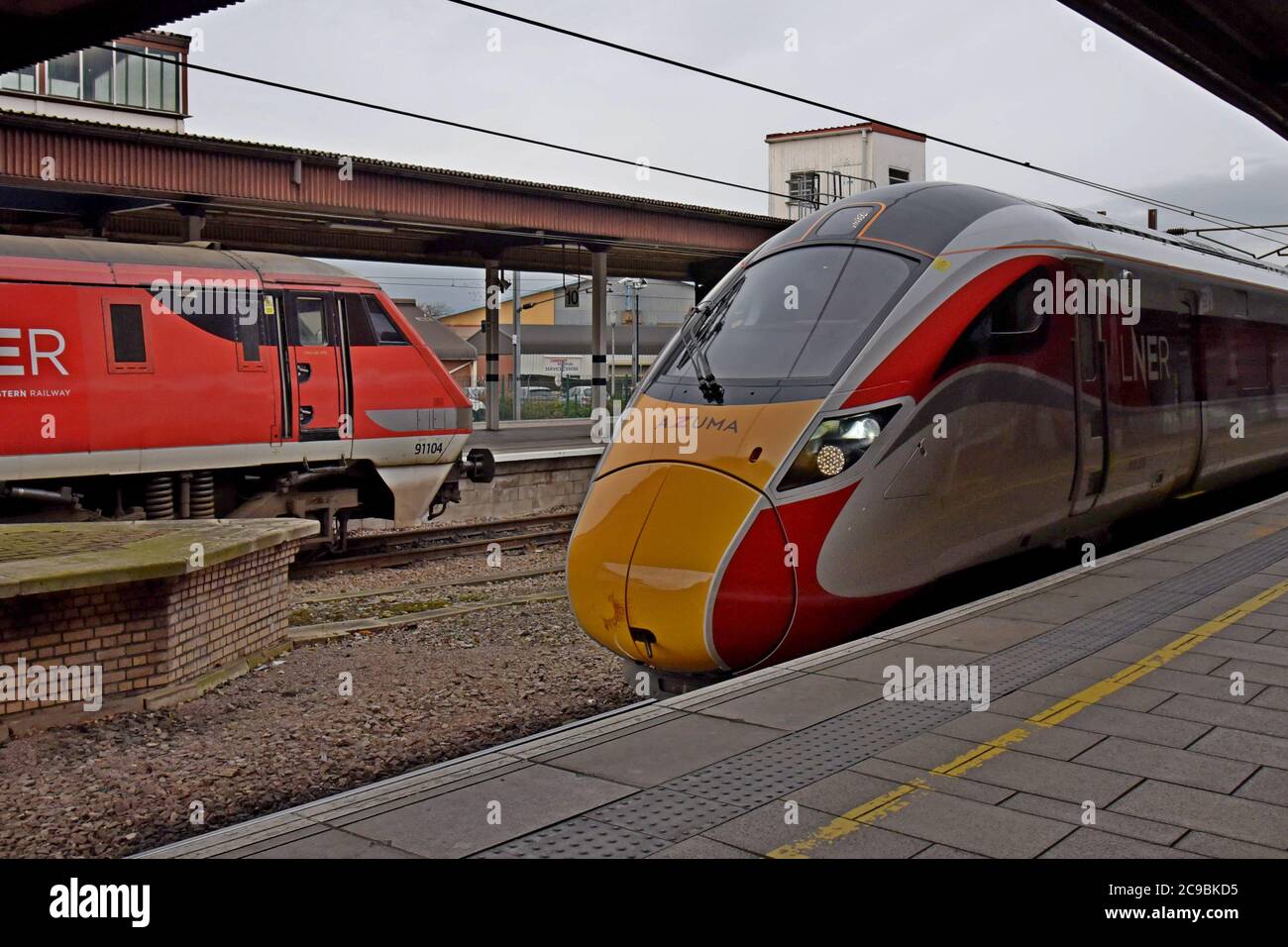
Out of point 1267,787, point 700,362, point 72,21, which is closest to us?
point 1267,787

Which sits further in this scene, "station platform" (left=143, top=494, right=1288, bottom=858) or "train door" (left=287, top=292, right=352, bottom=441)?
"train door" (left=287, top=292, right=352, bottom=441)

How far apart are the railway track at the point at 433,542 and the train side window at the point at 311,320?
2.49m

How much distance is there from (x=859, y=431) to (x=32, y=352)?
8.06 m

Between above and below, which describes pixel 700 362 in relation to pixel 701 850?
above

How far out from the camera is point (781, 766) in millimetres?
4691

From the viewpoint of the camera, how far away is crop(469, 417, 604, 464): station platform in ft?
61.2

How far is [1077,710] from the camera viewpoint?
5.35m

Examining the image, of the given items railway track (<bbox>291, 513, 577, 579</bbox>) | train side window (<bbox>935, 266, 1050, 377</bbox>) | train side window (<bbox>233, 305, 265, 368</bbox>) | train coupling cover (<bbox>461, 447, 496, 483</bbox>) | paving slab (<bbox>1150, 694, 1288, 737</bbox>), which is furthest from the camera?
train coupling cover (<bbox>461, 447, 496, 483</bbox>)

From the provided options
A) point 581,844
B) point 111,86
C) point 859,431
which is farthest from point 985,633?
point 111,86

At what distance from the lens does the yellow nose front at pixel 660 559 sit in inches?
236

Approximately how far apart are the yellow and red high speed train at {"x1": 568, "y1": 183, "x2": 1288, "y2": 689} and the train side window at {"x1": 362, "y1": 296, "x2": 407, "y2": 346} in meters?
6.36

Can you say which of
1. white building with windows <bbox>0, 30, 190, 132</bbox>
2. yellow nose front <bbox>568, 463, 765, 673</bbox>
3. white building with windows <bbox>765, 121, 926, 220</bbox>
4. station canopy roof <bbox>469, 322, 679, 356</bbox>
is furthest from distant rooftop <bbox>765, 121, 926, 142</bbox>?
yellow nose front <bbox>568, 463, 765, 673</bbox>

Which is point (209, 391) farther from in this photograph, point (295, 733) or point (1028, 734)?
point (1028, 734)

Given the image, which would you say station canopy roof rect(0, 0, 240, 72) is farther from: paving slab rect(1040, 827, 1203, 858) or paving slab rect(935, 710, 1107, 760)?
paving slab rect(1040, 827, 1203, 858)
